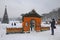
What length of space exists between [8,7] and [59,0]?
10.2 feet

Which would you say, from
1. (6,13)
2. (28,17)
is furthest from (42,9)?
(6,13)

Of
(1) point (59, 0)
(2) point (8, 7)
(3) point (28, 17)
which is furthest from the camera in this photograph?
(2) point (8, 7)

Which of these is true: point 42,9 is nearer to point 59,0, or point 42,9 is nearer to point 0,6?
point 59,0

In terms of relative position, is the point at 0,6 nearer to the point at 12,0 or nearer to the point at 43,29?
the point at 12,0

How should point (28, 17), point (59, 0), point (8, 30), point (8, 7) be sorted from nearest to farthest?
point (8, 30) < point (28, 17) < point (59, 0) < point (8, 7)

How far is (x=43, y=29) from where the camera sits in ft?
23.4

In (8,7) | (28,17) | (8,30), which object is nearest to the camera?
(8,30)

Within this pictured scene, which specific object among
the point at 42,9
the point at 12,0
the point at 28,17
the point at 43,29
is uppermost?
the point at 12,0

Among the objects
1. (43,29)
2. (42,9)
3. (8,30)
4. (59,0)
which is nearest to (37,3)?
(42,9)

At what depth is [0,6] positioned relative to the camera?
816 cm

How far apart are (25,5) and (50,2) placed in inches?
59.1

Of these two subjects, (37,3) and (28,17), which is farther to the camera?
(37,3)

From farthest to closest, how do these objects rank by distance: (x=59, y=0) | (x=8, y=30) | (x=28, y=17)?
(x=59, y=0) < (x=28, y=17) < (x=8, y=30)

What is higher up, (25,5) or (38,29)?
(25,5)
